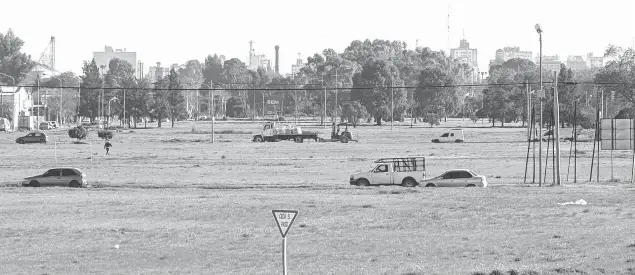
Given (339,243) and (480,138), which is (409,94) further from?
(339,243)

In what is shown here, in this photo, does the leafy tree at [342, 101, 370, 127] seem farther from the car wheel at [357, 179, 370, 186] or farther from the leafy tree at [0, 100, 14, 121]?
the car wheel at [357, 179, 370, 186]

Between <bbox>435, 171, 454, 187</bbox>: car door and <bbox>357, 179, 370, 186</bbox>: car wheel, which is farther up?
<bbox>435, 171, 454, 187</bbox>: car door

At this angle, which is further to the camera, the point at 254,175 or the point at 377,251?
the point at 254,175

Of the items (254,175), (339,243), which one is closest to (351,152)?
(254,175)

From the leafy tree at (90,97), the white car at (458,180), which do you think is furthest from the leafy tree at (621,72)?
the leafy tree at (90,97)

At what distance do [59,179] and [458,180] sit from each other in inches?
779

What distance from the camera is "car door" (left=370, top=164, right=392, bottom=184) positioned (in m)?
46.1

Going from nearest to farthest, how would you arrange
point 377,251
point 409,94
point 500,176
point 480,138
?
1. point 377,251
2. point 500,176
3. point 480,138
4. point 409,94

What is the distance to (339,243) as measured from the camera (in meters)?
26.6

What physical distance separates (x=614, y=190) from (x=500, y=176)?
35.6ft

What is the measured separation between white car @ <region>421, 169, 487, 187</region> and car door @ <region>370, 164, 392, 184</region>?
1892 millimetres

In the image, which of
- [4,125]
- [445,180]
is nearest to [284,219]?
[445,180]

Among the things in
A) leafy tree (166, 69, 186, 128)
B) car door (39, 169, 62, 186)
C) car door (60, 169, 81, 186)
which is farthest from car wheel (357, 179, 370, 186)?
leafy tree (166, 69, 186, 128)

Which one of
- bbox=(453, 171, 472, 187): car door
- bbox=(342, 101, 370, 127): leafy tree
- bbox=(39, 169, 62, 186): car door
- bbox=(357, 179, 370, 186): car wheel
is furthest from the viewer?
bbox=(342, 101, 370, 127): leafy tree
